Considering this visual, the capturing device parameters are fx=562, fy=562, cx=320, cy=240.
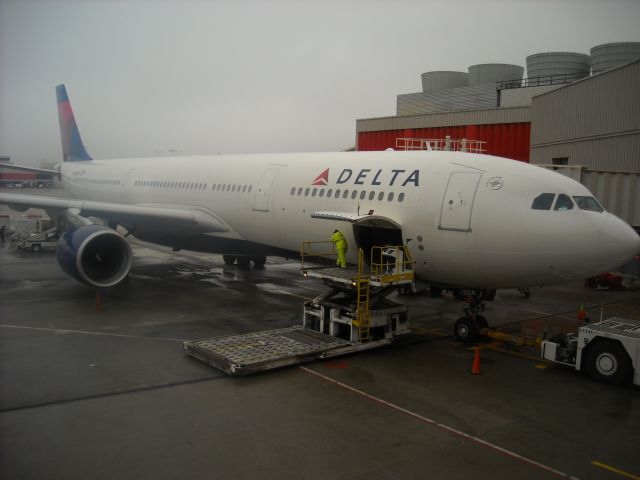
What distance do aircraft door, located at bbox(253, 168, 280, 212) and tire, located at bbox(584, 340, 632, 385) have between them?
924 cm

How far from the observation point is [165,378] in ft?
33.6

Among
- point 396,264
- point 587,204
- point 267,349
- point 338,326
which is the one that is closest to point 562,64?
point 587,204

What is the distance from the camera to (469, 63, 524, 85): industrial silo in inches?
1629

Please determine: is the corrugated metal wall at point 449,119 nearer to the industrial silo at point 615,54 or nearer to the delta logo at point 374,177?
the industrial silo at point 615,54

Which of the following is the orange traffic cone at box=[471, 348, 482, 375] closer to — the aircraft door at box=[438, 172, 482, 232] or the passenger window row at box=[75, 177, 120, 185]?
the aircraft door at box=[438, 172, 482, 232]

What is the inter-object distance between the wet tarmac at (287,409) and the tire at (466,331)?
377mm

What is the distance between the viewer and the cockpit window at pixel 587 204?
1137cm

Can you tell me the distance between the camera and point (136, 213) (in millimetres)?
19109

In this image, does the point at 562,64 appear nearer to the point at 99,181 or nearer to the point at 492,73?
the point at 492,73

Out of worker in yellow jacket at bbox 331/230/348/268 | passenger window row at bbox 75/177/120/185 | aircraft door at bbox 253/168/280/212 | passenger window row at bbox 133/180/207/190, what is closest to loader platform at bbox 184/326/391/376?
worker in yellow jacket at bbox 331/230/348/268

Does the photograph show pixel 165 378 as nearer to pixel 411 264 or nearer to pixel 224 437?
pixel 224 437

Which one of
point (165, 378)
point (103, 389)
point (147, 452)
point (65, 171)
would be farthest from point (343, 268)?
point (65, 171)

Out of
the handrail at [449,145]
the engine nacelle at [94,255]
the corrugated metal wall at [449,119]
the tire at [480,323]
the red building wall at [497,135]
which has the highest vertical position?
the corrugated metal wall at [449,119]

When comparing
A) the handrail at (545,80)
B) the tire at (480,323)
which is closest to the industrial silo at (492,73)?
the handrail at (545,80)
